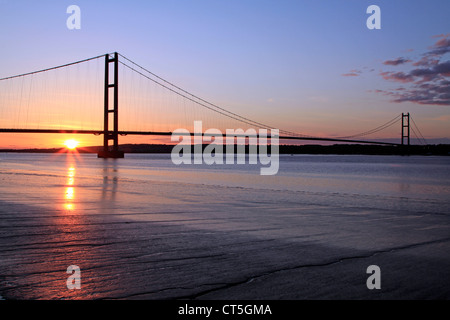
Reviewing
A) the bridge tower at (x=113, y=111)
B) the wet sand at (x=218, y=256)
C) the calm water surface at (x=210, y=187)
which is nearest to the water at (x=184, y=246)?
the wet sand at (x=218, y=256)

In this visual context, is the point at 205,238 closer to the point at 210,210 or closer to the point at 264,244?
the point at 264,244

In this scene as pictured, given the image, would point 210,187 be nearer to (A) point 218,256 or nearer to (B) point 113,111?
(A) point 218,256

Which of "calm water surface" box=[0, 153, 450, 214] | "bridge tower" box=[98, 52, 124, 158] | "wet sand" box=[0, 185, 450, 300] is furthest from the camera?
"bridge tower" box=[98, 52, 124, 158]

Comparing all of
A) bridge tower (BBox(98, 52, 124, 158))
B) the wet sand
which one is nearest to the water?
the wet sand

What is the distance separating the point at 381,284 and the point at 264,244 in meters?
1.51

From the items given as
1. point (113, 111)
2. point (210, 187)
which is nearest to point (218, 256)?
point (210, 187)

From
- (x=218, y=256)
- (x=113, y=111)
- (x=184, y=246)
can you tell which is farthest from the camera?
(x=113, y=111)

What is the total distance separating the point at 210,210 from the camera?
7582 mm

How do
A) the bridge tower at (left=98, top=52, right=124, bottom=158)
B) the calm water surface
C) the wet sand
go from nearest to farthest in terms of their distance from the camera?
1. the wet sand
2. the calm water surface
3. the bridge tower at (left=98, top=52, right=124, bottom=158)

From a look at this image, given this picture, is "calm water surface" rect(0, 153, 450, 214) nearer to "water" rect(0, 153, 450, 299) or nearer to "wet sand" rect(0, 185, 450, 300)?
"water" rect(0, 153, 450, 299)

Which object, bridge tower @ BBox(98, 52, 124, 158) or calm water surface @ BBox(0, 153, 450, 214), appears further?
bridge tower @ BBox(98, 52, 124, 158)

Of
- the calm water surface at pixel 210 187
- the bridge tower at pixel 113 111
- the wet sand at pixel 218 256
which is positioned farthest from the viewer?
the bridge tower at pixel 113 111

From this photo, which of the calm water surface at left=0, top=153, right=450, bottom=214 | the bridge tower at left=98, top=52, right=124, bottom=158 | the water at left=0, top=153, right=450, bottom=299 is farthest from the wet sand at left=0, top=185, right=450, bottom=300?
the bridge tower at left=98, top=52, right=124, bottom=158

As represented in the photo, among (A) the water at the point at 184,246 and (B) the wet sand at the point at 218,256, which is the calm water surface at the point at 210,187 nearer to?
(A) the water at the point at 184,246
